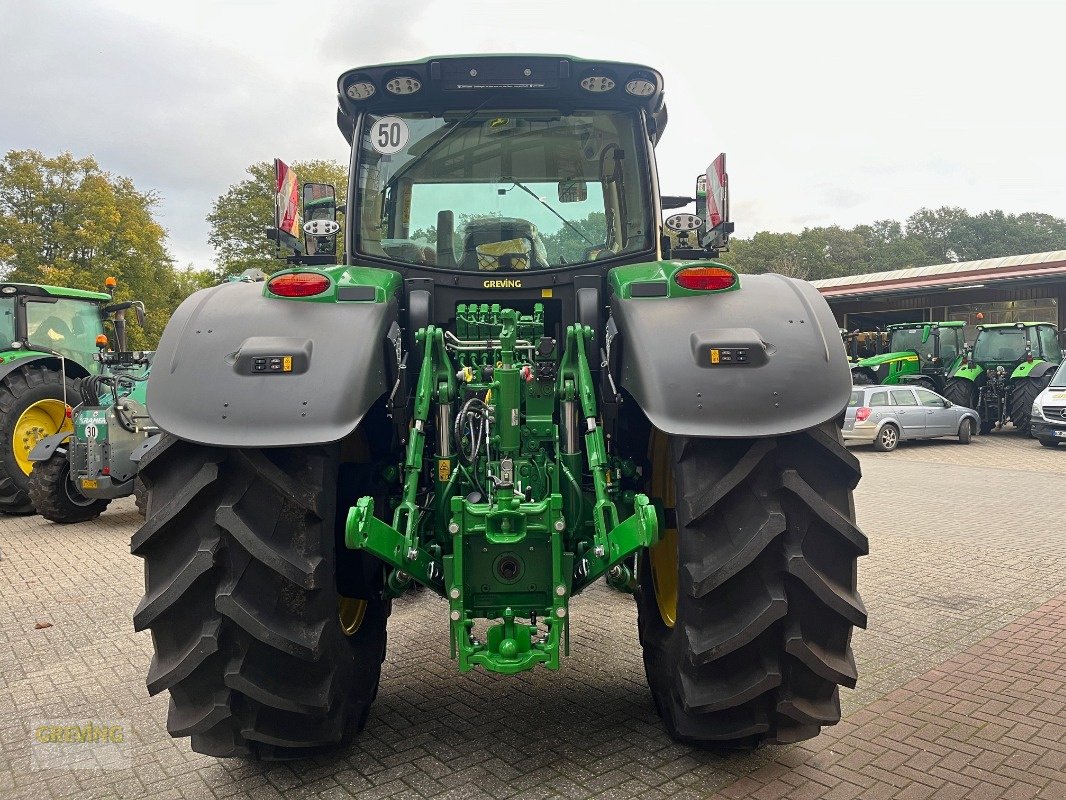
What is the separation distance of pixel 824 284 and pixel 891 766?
33984mm

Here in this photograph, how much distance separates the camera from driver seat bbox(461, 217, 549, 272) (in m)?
4.12

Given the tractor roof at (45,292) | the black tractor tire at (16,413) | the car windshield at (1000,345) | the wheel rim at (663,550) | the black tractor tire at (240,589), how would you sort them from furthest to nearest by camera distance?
the car windshield at (1000,345)
the tractor roof at (45,292)
the black tractor tire at (16,413)
the wheel rim at (663,550)
the black tractor tire at (240,589)

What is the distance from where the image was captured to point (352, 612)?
3.86 m

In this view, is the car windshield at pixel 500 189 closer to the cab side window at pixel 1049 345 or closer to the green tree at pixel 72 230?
the cab side window at pixel 1049 345

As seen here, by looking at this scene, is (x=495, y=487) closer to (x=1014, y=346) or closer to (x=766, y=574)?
(x=766, y=574)

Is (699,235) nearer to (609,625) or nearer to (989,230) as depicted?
(609,625)

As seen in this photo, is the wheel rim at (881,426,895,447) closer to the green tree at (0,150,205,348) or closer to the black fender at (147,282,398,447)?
the black fender at (147,282,398,447)

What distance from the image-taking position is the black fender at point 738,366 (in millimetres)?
2875

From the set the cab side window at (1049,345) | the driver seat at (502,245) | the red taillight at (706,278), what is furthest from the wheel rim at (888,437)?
the red taillight at (706,278)

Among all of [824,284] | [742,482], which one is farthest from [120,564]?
[824,284]

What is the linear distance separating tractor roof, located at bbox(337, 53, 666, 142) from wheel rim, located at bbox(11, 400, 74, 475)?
827 cm

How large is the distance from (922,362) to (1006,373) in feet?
6.26

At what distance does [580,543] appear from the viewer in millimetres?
3455

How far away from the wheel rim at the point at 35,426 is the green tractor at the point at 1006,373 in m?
18.6
